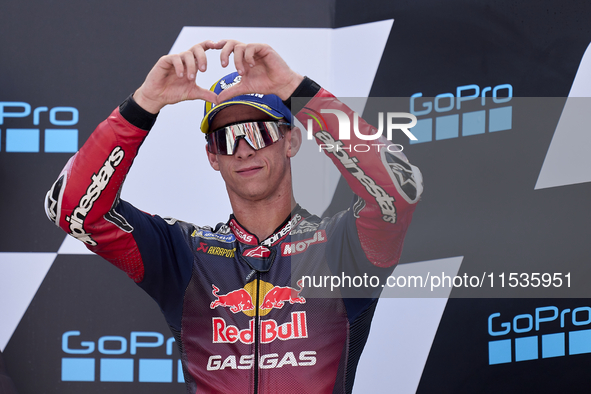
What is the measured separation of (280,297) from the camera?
1369mm

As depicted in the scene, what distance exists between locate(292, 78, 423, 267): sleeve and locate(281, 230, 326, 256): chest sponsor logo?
225 mm

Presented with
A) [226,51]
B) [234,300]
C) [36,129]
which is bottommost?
[234,300]

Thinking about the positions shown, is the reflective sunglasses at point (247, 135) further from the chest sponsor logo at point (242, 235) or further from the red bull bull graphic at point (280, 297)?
the red bull bull graphic at point (280, 297)

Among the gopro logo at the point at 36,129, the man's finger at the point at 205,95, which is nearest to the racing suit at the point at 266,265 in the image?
the man's finger at the point at 205,95

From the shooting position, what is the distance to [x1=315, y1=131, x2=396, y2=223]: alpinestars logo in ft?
3.90

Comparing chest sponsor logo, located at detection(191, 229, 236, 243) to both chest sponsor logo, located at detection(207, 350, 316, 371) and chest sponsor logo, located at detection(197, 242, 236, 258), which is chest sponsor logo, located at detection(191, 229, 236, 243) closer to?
chest sponsor logo, located at detection(197, 242, 236, 258)

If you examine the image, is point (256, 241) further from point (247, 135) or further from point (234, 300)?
point (247, 135)

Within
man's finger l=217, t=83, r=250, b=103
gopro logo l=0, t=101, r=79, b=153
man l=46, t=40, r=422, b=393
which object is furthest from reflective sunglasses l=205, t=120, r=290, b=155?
gopro logo l=0, t=101, r=79, b=153

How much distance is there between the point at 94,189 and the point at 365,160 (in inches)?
26.3

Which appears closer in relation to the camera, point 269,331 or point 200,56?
point 200,56

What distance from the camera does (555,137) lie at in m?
1.76

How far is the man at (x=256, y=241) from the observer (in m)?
1.19

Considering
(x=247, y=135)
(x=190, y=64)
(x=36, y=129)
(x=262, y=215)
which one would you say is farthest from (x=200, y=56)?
(x=36, y=129)

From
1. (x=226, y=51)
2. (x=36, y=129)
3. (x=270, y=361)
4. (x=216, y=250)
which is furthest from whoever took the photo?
(x=36, y=129)
